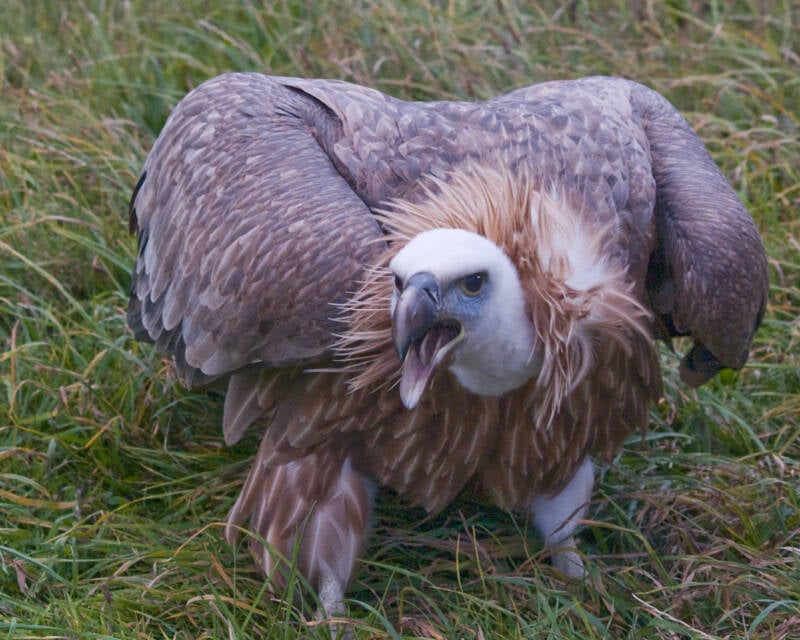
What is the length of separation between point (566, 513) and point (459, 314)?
1264 millimetres

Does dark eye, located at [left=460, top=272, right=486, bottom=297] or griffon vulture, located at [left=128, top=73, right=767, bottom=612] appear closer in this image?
dark eye, located at [left=460, top=272, right=486, bottom=297]

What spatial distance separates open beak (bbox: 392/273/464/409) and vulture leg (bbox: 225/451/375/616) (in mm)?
699

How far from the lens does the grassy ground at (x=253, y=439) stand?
14.3ft

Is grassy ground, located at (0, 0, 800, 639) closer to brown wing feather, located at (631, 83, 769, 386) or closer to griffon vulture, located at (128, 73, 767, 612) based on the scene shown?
griffon vulture, located at (128, 73, 767, 612)

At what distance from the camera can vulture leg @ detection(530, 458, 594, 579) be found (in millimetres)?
4730

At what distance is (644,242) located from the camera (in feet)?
14.7

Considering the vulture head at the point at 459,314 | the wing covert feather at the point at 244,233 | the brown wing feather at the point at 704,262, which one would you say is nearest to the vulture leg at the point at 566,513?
the brown wing feather at the point at 704,262

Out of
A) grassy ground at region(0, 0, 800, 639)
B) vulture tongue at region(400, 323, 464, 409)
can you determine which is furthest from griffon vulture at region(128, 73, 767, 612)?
grassy ground at region(0, 0, 800, 639)

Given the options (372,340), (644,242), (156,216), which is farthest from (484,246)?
(156,216)

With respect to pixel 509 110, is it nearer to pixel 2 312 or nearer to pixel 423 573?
pixel 423 573

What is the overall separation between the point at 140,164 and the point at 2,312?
0.94m

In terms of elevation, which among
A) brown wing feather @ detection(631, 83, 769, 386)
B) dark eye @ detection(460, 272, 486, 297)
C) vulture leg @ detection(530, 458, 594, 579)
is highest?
dark eye @ detection(460, 272, 486, 297)

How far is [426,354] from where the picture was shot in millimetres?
3834

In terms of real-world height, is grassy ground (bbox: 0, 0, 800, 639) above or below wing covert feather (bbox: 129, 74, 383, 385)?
below
